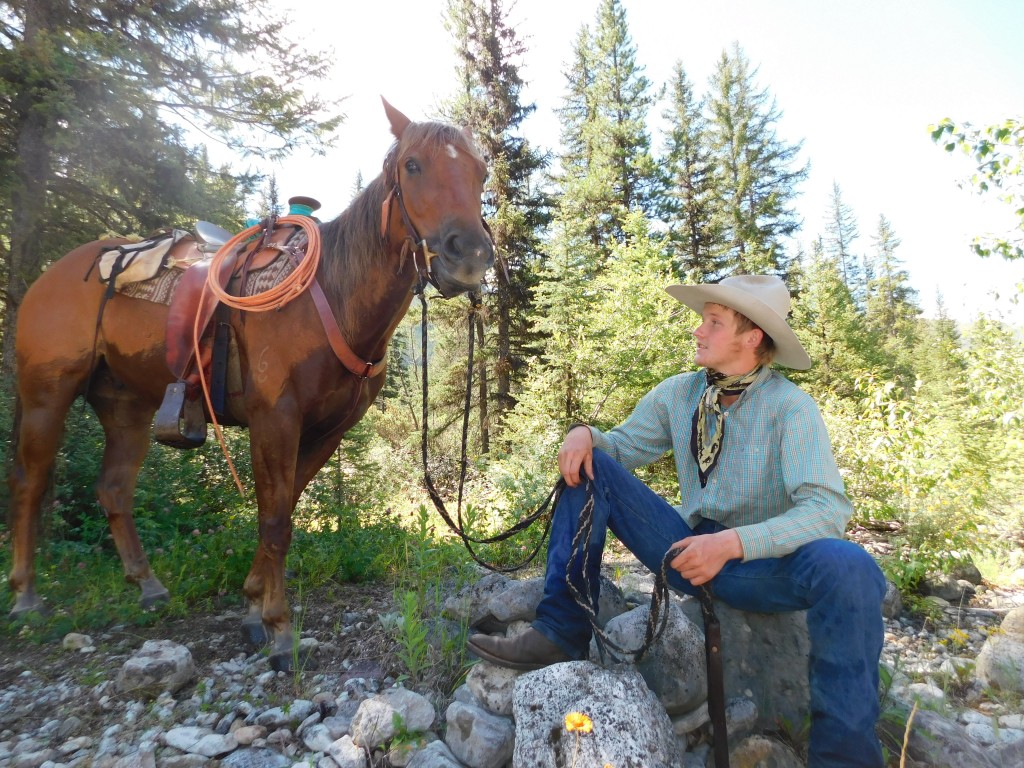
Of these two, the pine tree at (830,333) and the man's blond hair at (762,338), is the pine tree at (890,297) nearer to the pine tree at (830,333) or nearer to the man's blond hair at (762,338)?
the pine tree at (830,333)

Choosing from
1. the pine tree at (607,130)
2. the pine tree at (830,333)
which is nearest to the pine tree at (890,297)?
the pine tree at (830,333)

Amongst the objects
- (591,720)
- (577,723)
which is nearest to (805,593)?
(591,720)

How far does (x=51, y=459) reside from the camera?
3.63 meters

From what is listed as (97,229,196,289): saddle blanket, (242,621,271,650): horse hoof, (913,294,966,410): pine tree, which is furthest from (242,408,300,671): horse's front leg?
(913,294,966,410): pine tree

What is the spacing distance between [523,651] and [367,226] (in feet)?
7.30

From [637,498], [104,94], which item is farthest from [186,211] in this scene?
[637,498]

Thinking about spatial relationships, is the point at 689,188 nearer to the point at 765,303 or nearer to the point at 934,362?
the point at 934,362

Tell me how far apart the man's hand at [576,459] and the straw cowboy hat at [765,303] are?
837mm

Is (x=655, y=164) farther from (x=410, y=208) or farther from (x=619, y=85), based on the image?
(x=410, y=208)

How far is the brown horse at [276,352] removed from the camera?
2.71 m

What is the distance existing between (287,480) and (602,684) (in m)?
1.90

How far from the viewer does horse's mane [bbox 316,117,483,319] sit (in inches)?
109

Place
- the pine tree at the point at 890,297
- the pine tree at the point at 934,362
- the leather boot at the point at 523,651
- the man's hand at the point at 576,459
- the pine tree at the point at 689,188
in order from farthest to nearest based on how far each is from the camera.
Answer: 1. the pine tree at the point at 890,297
2. the pine tree at the point at 934,362
3. the pine tree at the point at 689,188
4. the man's hand at the point at 576,459
5. the leather boot at the point at 523,651

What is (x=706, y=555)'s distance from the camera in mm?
1979
